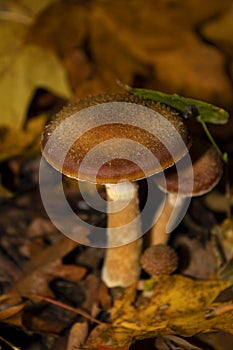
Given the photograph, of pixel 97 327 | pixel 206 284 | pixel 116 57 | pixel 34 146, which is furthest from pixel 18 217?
pixel 116 57

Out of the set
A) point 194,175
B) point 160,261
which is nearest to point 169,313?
point 160,261

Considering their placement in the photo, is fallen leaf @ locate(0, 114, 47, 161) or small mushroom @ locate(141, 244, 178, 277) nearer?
small mushroom @ locate(141, 244, 178, 277)


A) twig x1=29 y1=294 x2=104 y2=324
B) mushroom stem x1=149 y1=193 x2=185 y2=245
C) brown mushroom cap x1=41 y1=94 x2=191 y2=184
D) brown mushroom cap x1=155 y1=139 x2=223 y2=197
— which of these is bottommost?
twig x1=29 y1=294 x2=104 y2=324

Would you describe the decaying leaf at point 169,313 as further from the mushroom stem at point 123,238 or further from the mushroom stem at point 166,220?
the mushroom stem at point 166,220

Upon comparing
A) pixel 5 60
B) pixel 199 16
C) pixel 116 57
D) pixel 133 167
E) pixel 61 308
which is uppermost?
pixel 199 16

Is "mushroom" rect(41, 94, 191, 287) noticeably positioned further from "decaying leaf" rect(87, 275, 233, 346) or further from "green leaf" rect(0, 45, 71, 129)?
"green leaf" rect(0, 45, 71, 129)

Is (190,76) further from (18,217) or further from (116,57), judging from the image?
(18,217)

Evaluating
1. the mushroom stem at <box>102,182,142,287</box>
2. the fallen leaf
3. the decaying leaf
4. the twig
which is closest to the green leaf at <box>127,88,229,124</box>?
the mushroom stem at <box>102,182,142,287</box>

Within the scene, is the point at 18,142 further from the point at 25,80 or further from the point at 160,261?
the point at 160,261
